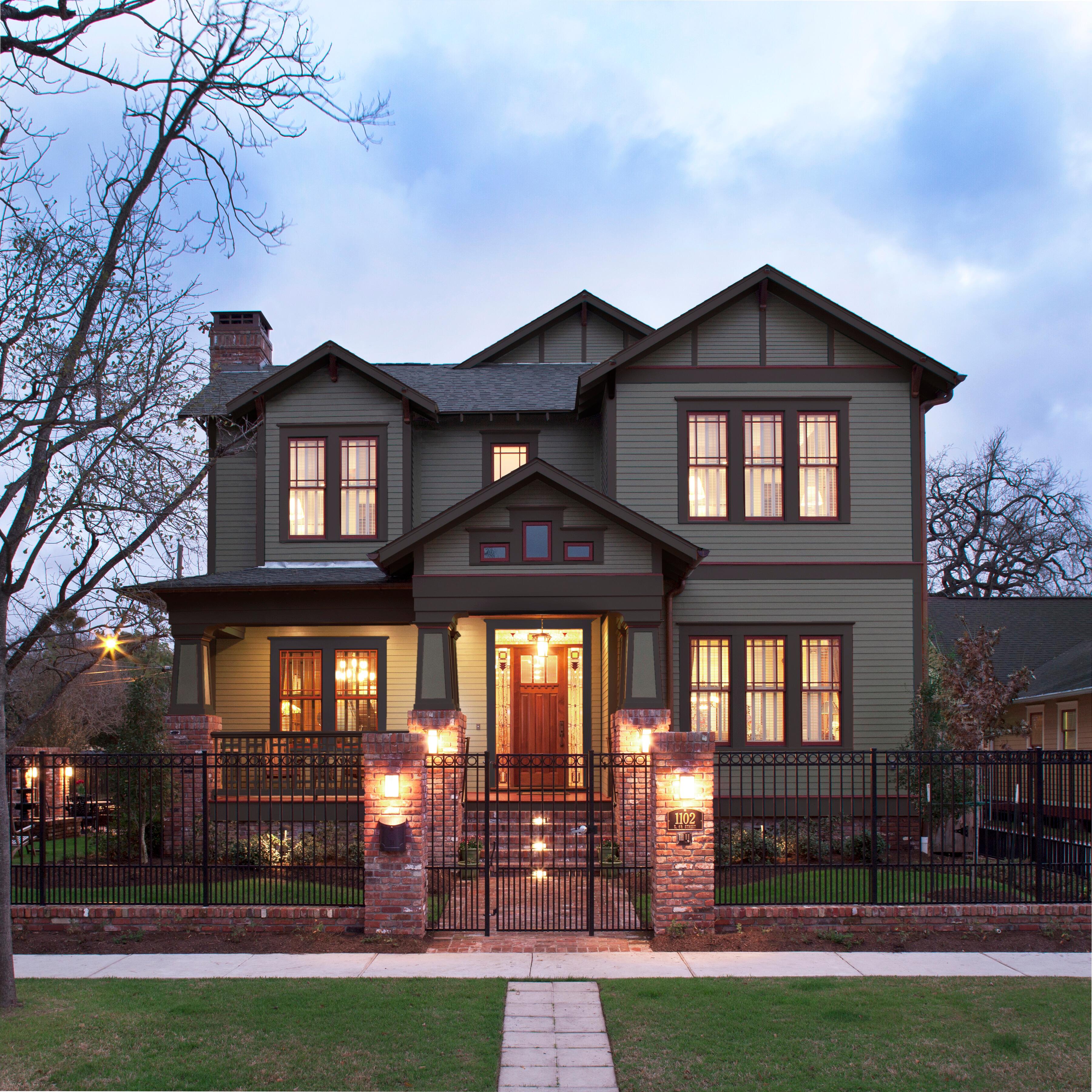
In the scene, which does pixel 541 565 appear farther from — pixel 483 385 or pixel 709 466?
pixel 483 385

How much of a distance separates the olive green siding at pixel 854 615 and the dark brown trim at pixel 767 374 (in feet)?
11.4

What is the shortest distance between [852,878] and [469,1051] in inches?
271

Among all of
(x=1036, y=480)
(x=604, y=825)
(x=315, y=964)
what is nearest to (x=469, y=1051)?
(x=315, y=964)

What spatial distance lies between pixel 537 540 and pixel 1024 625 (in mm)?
19561

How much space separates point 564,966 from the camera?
1020 cm

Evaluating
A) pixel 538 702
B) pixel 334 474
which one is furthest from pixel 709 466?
pixel 334 474

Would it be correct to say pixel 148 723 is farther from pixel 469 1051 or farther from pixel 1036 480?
pixel 1036 480

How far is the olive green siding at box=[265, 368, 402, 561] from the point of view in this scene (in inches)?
721

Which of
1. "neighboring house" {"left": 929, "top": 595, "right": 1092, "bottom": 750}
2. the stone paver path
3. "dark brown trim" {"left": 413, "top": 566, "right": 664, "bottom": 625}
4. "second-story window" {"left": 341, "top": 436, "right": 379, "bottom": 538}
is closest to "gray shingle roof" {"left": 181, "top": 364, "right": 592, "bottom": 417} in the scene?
"second-story window" {"left": 341, "top": 436, "right": 379, "bottom": 538}

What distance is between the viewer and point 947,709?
16.6 meters

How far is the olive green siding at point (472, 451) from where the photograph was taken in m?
19.0

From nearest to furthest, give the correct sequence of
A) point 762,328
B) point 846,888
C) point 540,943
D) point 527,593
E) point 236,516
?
point 540,943
point 846,888
point 527,593
point 762,328
point 236,516

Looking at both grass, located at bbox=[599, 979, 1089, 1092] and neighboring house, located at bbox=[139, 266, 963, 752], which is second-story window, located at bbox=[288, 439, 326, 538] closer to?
neighboring house, located at bbox=[139, 266, 963, 752]

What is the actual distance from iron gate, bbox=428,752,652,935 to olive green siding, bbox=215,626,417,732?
82.0 inches
